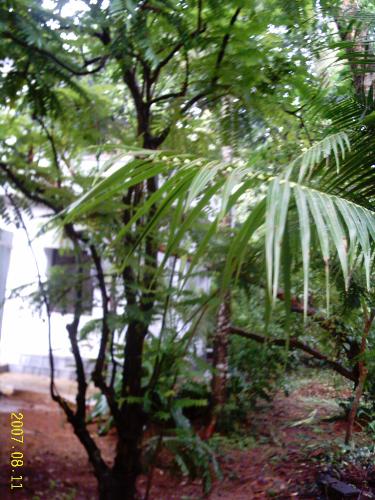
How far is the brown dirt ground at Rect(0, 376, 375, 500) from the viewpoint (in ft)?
10.3

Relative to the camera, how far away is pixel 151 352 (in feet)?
11.0

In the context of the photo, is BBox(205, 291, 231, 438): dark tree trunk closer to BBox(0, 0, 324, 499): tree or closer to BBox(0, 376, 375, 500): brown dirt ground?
BBox(0, 376, 375, 500): brown dirt ground

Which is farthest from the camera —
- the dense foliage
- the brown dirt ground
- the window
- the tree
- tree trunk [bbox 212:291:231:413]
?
the window

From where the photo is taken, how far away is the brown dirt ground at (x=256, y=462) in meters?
3.14

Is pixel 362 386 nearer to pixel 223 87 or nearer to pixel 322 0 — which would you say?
pixel 223 87

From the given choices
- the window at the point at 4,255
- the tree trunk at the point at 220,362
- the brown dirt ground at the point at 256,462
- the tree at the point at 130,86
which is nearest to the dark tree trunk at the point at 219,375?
the tree trunk at the point at 220,362

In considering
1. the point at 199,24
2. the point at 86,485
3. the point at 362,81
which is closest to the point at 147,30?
the point at 199,24

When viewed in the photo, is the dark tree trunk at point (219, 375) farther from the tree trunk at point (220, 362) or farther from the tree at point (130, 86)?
the tree at point (130, 86)

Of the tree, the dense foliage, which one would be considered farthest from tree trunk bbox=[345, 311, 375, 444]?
the tree

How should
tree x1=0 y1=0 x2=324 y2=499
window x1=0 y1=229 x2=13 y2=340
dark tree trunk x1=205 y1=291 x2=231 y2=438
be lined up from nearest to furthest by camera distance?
tree x1=0 y1=0 x2=324 y2=499 < dark tree trunk x1=205 y1=291 x2=231 y2=438 < window x1=0 y1=229 x2=13 y2=340

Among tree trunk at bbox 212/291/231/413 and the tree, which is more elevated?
the tree
